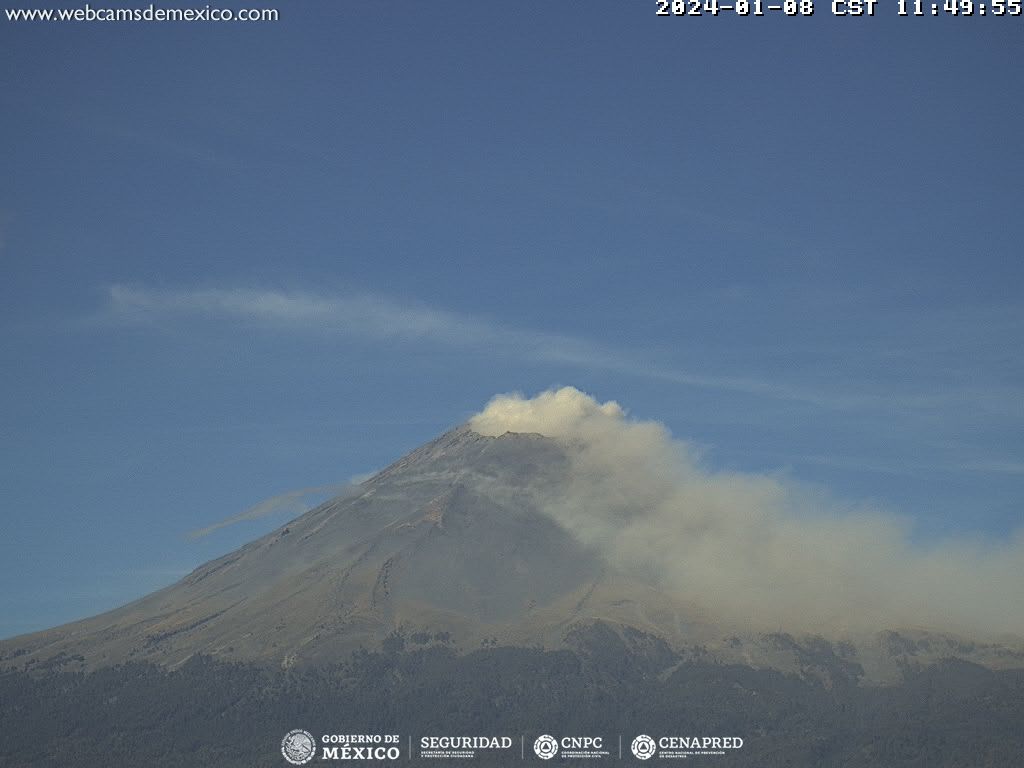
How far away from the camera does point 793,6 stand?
167250 millimetres

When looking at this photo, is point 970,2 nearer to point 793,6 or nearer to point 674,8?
point 793,6

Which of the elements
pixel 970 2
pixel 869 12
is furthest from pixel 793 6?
pixel 970 2

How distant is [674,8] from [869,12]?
22455 millimetres

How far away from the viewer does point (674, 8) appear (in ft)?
559

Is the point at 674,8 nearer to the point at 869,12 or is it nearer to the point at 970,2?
the point at 869,12

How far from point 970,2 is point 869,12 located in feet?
47.7

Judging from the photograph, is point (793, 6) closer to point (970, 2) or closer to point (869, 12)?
point (869, 12)

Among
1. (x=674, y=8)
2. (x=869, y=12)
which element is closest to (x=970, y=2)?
(x=869, y=12)

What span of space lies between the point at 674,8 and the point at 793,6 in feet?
45.4

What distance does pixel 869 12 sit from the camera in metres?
166

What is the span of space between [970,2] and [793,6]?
22.4m

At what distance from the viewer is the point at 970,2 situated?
563 ft
